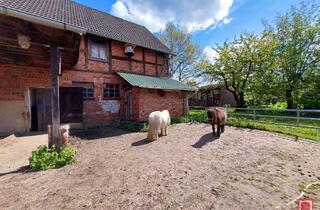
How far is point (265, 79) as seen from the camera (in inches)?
637

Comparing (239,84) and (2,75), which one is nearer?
(2,75)

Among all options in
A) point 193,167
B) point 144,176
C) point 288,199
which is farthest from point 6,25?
point 288,199

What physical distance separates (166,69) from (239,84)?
760 centimetres

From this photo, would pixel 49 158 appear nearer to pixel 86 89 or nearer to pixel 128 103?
pixel 86 89

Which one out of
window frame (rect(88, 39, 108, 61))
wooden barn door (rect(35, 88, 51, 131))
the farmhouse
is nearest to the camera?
the farmhouse

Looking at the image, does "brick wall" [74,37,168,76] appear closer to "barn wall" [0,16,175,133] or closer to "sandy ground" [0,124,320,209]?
"barn wall" [0,16,175,133]

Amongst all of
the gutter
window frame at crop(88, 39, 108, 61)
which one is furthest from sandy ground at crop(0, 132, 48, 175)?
window frame at crop(88, 39, 108, 61)

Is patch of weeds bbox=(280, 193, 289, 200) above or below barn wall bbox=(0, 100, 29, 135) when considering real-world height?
below

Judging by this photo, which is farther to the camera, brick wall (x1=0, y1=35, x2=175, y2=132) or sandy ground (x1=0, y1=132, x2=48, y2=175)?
brick wall (x1=0, y1=35, x2=175, y2=132)

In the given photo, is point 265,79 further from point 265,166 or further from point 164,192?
point 164,192

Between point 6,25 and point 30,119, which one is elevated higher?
point 6,25

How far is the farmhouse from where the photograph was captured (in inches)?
264

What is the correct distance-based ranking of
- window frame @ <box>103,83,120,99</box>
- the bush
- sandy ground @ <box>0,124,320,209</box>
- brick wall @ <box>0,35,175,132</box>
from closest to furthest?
sandy ground @ <box>0,124,320,209</box> < the bush < brick wall @ <box>0,35,175,132</box> < window frame @ <box>103,83,120,99</box>

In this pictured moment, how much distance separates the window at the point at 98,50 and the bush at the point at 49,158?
22.3 ft
